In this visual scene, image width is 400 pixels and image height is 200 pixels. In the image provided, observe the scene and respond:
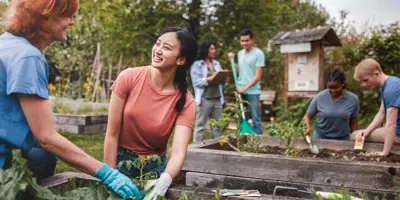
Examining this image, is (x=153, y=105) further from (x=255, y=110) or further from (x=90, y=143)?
(x=90, y=143)

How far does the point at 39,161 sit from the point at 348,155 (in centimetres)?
292

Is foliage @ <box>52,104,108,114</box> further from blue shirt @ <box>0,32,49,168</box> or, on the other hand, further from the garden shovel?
blue shirt @ <box>0,32,49,168</box>

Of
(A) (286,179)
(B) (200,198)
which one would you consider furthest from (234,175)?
(B) (200,198)

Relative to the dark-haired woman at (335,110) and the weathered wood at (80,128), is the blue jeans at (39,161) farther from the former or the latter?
the weathered wood at (80,128)

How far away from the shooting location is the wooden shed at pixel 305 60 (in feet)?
25.0

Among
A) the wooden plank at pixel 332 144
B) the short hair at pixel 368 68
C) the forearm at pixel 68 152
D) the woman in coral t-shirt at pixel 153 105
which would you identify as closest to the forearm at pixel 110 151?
the woman in coral t-shirt at pixel 153 105

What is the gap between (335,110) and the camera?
14.7 ft

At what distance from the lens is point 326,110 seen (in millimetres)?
4520

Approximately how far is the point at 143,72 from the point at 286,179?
53.6 inches

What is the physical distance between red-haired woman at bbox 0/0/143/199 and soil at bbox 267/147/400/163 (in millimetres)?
2464

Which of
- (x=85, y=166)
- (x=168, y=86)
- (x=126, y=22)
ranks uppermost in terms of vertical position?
(x=126, y=22)

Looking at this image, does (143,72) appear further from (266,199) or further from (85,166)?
(266,199)

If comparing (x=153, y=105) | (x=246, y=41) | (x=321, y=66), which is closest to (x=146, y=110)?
(x=153, y=105)

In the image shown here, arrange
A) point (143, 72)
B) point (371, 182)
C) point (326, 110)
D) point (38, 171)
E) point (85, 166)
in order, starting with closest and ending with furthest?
point (85, 166), point (38, 171), point (143, 72), point (371, 182), point (326, 110)
